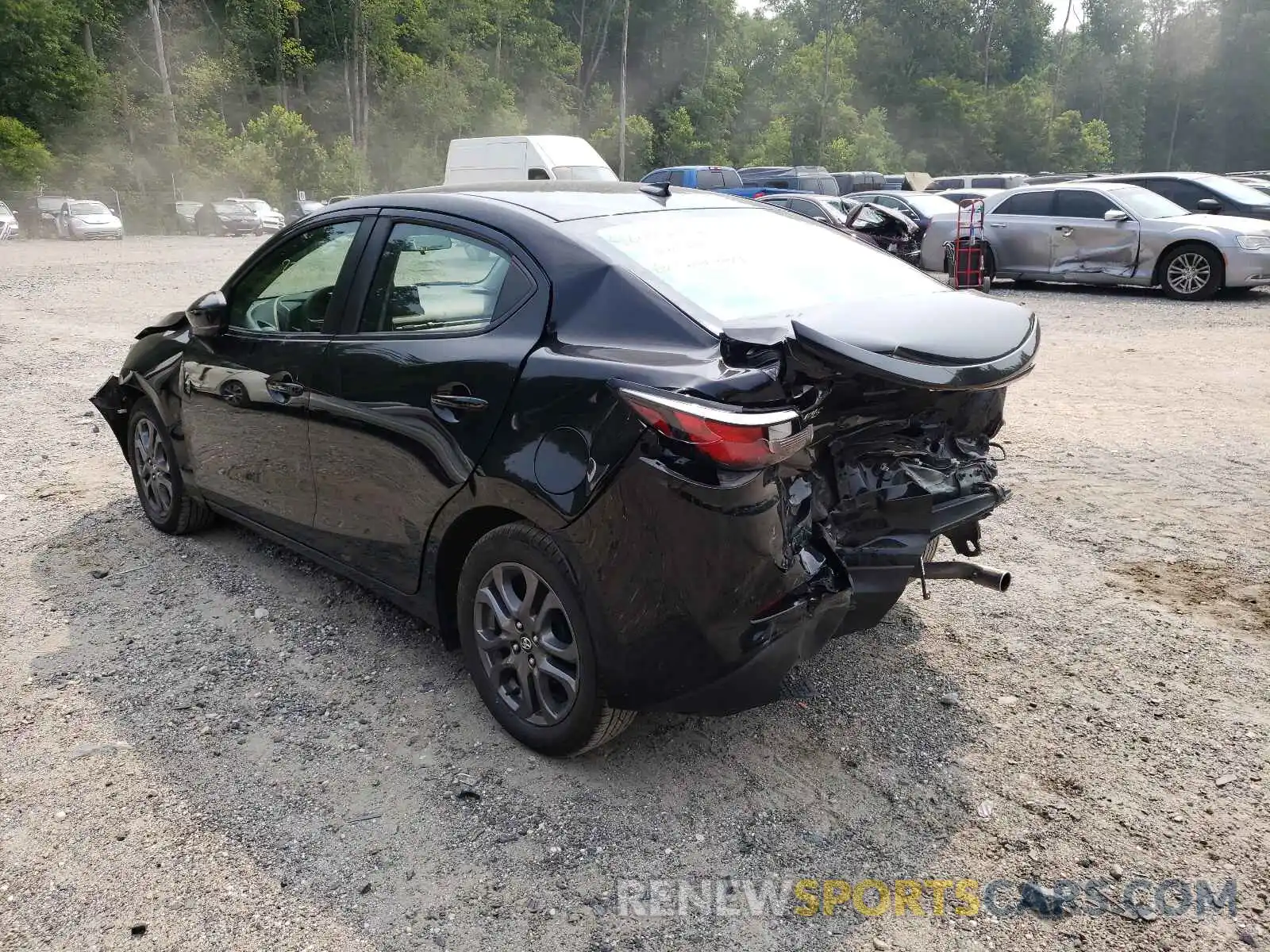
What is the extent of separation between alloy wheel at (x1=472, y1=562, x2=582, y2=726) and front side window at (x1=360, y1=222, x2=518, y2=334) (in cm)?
85

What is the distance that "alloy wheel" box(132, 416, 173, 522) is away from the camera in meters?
5.02

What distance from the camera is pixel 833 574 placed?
2.86 meters

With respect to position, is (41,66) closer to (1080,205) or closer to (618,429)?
(1080,205)

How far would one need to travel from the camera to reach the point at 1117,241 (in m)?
13.7

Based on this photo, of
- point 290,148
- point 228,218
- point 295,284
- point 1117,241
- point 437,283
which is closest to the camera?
point 437,283

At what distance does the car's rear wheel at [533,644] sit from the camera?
293 centimetres

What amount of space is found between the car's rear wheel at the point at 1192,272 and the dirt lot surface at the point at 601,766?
933cm

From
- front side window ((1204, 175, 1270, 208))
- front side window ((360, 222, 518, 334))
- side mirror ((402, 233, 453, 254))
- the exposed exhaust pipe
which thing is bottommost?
the exposed exhaust pipe

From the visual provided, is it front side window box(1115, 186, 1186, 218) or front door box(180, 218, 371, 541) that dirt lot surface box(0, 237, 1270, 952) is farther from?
front side window box(1115, 186, 1186, 218)

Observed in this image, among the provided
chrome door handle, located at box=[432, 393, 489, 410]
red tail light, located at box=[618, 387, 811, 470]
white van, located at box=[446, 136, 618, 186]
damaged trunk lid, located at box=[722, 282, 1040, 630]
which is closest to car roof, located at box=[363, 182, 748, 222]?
chrome door handle, located at box=[432, 393, 489, 410]

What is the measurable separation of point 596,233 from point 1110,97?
8067 cm

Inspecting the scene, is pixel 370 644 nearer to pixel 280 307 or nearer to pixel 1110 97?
pixel 280 307

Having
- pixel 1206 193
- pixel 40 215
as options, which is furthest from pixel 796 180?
pixel 40 215

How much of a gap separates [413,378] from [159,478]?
244 cm
